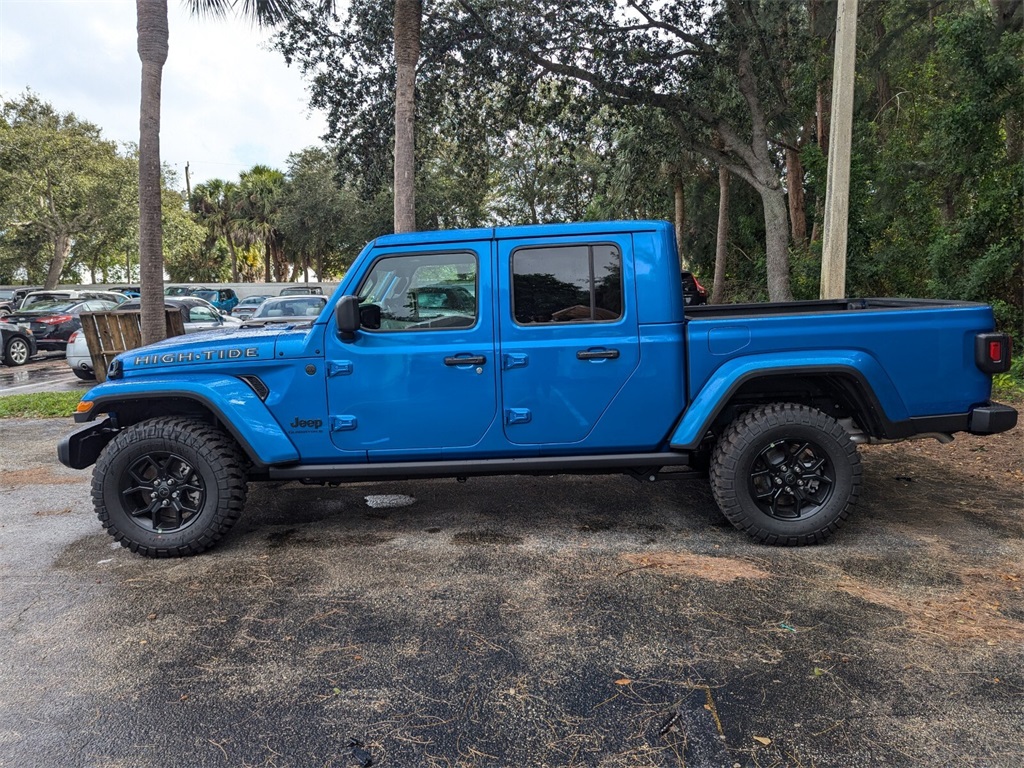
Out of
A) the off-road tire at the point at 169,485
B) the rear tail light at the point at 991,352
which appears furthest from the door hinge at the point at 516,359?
the rear tail light at the point at 991,352

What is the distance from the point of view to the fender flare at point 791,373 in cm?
409

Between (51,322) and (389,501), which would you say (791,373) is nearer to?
(389,501)

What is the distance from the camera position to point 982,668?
288 cm

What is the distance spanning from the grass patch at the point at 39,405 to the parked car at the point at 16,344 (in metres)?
6.45

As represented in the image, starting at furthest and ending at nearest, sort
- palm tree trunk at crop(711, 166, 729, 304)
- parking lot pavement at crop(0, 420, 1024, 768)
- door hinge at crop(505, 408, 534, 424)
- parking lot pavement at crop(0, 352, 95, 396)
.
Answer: palm tree trunk at crop(711, 166, 729, 304)
parking lot pavement at crop(0, 352, 95, 396)
door hinge at crop(505, 408, 534, 424)
parking lot pavement at crop(0, 420, 1024, 768)

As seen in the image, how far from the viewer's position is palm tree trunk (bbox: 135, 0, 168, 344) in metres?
9.38

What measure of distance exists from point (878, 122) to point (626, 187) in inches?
300

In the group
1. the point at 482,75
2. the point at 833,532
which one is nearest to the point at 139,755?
the point at 833,532

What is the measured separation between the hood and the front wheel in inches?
114

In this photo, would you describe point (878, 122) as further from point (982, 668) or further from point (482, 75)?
point (982, 668)

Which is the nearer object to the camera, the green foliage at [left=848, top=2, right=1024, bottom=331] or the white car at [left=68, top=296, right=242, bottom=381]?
the green foliage at [left=848, top=2, right=1024, bottom=331]

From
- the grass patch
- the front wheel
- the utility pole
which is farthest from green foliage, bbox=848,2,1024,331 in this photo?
the grass patch

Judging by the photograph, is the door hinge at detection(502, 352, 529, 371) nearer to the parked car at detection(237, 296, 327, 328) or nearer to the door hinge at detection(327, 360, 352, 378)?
the door hinge at detection(327, 360, 352, 378)

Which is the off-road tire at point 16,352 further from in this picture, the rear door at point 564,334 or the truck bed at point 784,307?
the truck bed at point 784,307
